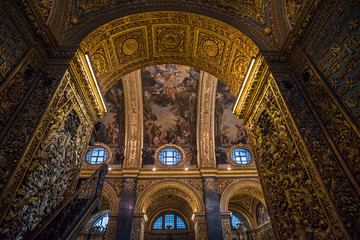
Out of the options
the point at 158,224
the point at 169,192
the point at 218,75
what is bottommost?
the point at 158,224

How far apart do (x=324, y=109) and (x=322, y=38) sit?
1.37 metres

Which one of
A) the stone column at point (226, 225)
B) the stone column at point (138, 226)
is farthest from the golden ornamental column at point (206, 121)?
the stone column at point (138, 226)

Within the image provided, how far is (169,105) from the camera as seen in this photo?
15555 millimetres

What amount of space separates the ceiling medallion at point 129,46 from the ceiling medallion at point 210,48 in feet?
7.32

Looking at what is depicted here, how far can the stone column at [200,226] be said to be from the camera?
1159 centimetres

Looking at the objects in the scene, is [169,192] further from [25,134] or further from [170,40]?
[25,134]

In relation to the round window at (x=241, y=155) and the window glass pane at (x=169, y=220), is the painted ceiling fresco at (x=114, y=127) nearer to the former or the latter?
the window glass pane at (x=169, y=220)

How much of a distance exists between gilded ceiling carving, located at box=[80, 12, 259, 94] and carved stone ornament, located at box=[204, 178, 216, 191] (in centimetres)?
865

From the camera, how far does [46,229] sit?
3.66 m

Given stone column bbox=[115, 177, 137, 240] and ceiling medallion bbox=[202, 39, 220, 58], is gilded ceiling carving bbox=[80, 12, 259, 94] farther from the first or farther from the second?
stone column bbox=[115, 177, 137, 240]

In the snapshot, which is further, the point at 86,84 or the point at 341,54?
the point at 86,84

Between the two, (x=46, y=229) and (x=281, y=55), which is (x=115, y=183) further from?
(x=281, y=55)

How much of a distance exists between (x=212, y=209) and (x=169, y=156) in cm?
494

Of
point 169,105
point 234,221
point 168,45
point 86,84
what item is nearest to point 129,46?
point 168,45
